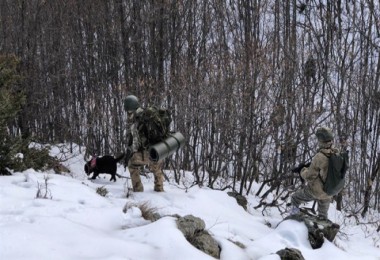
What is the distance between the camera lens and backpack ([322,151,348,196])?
20.5 feet

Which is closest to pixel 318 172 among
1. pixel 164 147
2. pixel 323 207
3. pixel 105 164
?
pixel 323 207

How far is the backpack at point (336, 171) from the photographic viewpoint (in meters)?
6.24

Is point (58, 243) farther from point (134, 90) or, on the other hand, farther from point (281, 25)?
point (281, 25)

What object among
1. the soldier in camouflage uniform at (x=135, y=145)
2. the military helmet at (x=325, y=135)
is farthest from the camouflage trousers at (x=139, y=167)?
the military helmet at (x=325, y=135)

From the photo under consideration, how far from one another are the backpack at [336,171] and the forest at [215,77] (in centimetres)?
366

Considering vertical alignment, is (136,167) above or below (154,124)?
below

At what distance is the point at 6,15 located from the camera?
13.4m

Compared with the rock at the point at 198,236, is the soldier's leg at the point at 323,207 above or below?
below

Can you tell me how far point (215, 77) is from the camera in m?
11.0

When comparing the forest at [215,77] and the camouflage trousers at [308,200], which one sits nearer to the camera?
the camouflage trousers at [308,200]

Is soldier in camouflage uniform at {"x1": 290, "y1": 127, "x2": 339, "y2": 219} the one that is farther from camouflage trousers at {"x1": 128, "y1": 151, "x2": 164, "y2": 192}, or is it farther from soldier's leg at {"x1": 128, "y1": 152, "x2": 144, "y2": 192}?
soldier's leg at {"x1": 128, "y1": 152, "x2": 144, "y2": 192}

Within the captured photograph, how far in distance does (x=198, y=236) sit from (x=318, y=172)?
2647mm

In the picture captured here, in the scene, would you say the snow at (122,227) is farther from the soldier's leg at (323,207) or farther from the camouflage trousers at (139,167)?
the soldier's leg at (323,207)

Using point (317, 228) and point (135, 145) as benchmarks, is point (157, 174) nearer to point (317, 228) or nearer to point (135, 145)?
point (135, 145)
